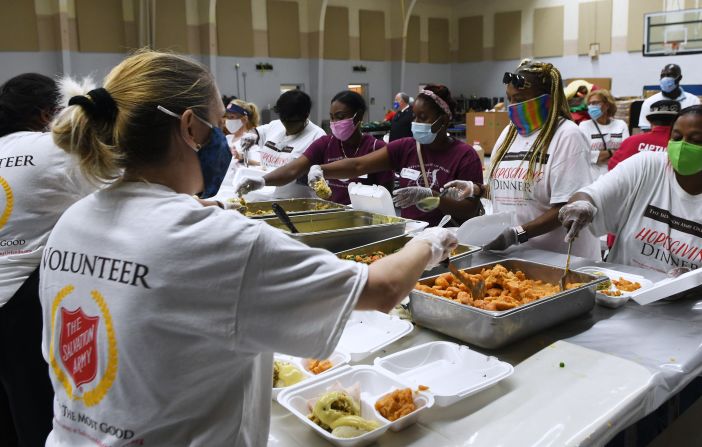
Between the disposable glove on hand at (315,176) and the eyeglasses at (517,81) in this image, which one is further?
the disposable glove on hand at (315,176)

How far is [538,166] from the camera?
2.47 metres

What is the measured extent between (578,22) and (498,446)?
528 inches

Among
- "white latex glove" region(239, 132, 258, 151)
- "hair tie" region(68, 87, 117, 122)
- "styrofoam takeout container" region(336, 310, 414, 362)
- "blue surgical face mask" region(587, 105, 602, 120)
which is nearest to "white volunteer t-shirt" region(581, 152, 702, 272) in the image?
"styrofoam takeout container" region(336, 310, 414, 362)

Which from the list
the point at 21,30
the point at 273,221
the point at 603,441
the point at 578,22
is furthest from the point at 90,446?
the point at 578,22

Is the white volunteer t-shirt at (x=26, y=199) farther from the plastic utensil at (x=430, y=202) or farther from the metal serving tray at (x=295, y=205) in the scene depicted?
the plastic utensil at (x=430, y=202)

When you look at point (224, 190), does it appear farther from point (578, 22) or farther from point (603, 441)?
point (578, 22)

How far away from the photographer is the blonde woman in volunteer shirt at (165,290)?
0.88 metres

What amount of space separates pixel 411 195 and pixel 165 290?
188 centimetres

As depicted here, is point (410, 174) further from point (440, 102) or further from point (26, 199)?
point (26, 199)

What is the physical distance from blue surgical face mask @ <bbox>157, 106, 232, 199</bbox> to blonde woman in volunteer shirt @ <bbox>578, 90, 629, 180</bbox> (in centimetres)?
579

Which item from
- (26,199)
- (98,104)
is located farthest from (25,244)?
(98,104)

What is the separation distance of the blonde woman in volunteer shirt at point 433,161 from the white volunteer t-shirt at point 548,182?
163 mm

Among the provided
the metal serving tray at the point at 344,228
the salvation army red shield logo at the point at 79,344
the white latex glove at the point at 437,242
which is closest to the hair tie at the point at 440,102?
the metal serving tray at the point at 344,228

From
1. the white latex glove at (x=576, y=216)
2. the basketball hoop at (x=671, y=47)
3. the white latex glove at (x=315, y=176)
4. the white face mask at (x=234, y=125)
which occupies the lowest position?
the white latex glove at (x=576, y=216)
